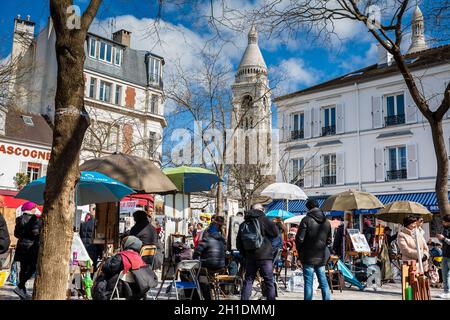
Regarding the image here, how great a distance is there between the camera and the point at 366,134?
2767 centimetres

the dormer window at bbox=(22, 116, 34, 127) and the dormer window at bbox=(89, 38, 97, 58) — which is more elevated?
the dormer window at bbox=(89, 38, 97, 58)

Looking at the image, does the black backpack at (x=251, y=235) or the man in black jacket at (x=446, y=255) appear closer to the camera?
the black backpack at (x=251, y=235)

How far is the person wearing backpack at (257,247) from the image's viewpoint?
23.9 feet

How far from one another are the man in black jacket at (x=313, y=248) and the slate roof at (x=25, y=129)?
25.6 metres

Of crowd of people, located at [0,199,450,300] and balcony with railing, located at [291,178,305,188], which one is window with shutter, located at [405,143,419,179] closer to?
balcony with railing, located at [291,178,305,188]

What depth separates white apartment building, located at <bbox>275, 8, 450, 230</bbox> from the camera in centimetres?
2527

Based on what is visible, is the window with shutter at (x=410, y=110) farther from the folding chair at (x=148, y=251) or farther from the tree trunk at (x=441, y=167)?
the folding chair at (x=148, y=251)

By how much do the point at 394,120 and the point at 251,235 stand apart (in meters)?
21.9

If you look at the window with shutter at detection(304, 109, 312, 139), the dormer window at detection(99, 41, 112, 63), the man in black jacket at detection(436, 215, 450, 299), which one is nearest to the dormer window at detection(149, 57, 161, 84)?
the dormer window at detection(99, 41, 112, 63)

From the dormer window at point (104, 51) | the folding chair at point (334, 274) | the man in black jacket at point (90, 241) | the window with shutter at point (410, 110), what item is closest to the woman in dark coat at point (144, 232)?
the man in black jacket at point (90, 241)

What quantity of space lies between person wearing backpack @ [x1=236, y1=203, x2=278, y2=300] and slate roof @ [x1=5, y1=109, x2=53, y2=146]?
994 inches

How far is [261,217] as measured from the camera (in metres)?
7.58

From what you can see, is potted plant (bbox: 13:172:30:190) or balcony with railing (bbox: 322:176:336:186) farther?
balcony with railing (bbox: 322:176:336:186)
